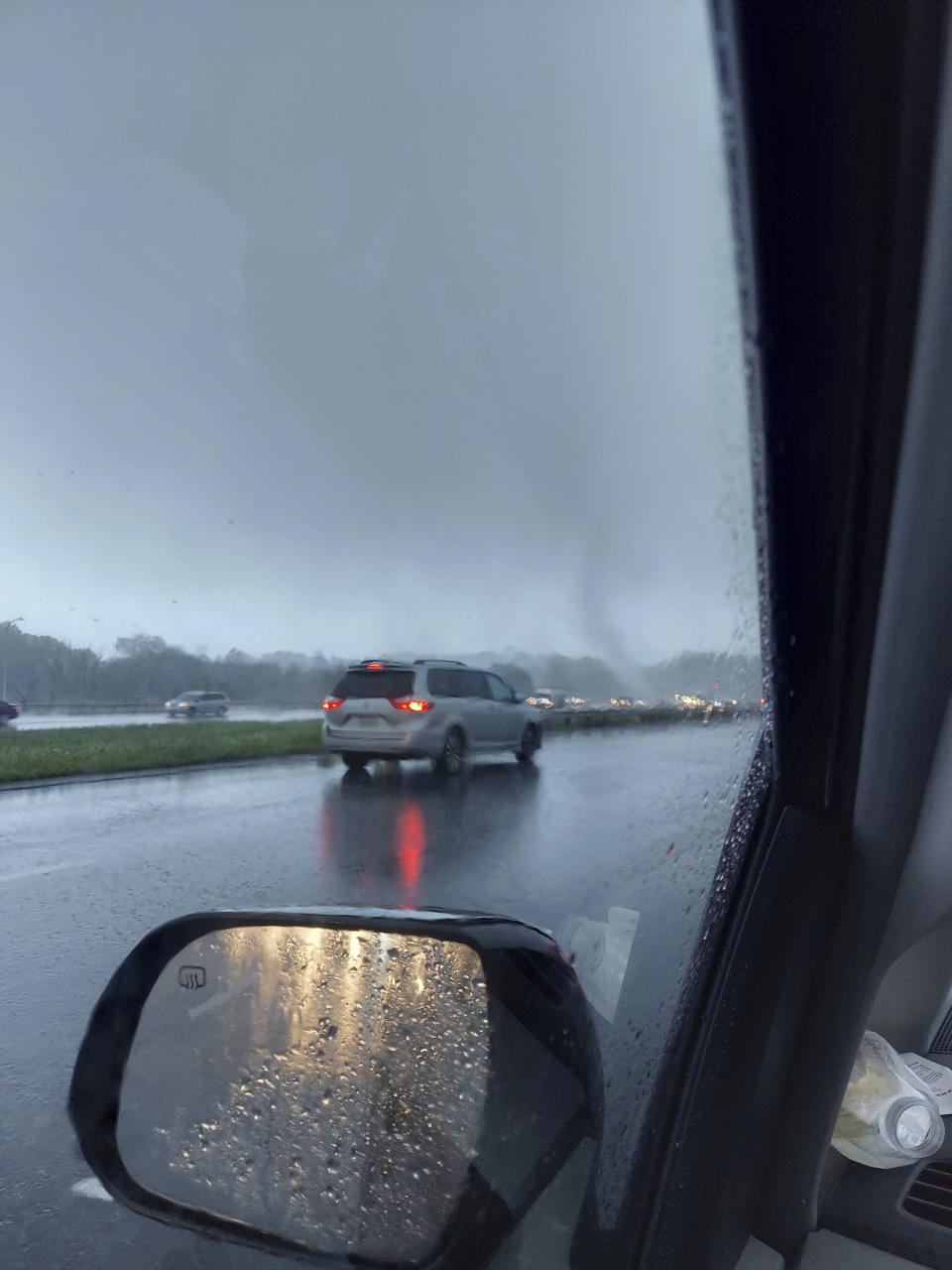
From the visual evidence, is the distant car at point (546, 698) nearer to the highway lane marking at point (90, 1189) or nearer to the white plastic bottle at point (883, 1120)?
the white plastic bottle at point (883, 1120)

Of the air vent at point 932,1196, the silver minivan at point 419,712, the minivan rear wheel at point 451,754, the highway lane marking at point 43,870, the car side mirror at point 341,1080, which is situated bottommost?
the air vent at point 932,1196

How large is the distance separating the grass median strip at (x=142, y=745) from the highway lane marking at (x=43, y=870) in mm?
281

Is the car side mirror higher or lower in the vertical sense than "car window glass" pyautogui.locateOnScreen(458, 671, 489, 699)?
lower

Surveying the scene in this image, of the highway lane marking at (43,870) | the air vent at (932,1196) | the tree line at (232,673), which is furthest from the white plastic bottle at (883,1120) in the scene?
the highway lane marking at (43,870)

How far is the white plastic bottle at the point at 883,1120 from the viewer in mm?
2686

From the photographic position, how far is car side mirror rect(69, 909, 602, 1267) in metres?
1.67

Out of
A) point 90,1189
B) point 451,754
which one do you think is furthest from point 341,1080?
point 451,754

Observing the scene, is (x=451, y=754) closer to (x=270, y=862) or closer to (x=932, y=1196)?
(x=270, y=862)

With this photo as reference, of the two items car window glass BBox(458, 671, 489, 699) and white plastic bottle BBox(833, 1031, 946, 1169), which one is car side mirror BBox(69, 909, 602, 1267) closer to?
car window glass BBox(458, 671, 489, 699)

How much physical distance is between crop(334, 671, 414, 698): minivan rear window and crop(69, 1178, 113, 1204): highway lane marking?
3.92 ft

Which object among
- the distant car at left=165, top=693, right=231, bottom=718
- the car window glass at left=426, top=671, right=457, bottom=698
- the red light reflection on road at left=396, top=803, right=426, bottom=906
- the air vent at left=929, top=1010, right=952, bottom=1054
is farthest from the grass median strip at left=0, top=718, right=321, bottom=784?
the air vent at left=929, top=1010, right=952, bottom=1054

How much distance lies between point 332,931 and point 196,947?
30 cm

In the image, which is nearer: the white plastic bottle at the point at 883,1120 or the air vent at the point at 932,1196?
the air vent at the point at 932,1196

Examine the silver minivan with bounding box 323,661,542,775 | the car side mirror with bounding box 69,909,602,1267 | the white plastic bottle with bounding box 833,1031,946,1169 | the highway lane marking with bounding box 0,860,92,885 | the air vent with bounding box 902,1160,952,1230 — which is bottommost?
the air vent with bounding box 902,1160,952,1230
